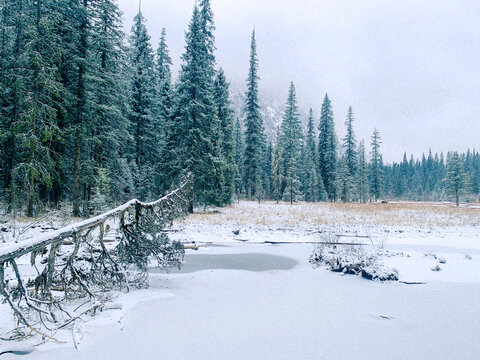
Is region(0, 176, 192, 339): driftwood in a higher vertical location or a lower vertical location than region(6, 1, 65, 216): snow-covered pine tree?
lower

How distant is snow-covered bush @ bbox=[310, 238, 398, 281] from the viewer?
748cm

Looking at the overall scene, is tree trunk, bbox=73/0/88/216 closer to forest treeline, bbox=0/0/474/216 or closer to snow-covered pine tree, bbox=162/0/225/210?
forest treeline, bbox=0/0/474/216

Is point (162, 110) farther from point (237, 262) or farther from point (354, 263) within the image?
point (354, 263)

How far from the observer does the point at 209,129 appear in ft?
74.6

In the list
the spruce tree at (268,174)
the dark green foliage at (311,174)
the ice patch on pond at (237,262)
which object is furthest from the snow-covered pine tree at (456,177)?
the ice patch on pond at (237,262)

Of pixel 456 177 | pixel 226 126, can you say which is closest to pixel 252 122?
pixel 226 126

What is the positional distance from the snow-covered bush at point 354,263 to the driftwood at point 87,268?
4.66 meters

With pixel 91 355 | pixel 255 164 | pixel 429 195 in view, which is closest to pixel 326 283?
pixel 91 355

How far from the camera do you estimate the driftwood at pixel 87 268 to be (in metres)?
4.04

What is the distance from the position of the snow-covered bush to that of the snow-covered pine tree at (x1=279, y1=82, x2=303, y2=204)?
92.1 ft

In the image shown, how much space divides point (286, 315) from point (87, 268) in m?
3.95

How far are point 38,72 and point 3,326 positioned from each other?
1428 centimetres

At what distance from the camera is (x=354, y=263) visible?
818 cm

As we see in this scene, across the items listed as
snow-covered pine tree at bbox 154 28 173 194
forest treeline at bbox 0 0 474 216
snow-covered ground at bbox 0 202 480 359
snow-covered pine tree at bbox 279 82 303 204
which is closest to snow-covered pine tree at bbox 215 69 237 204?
forest treeline at bbox 0 0 474 216
